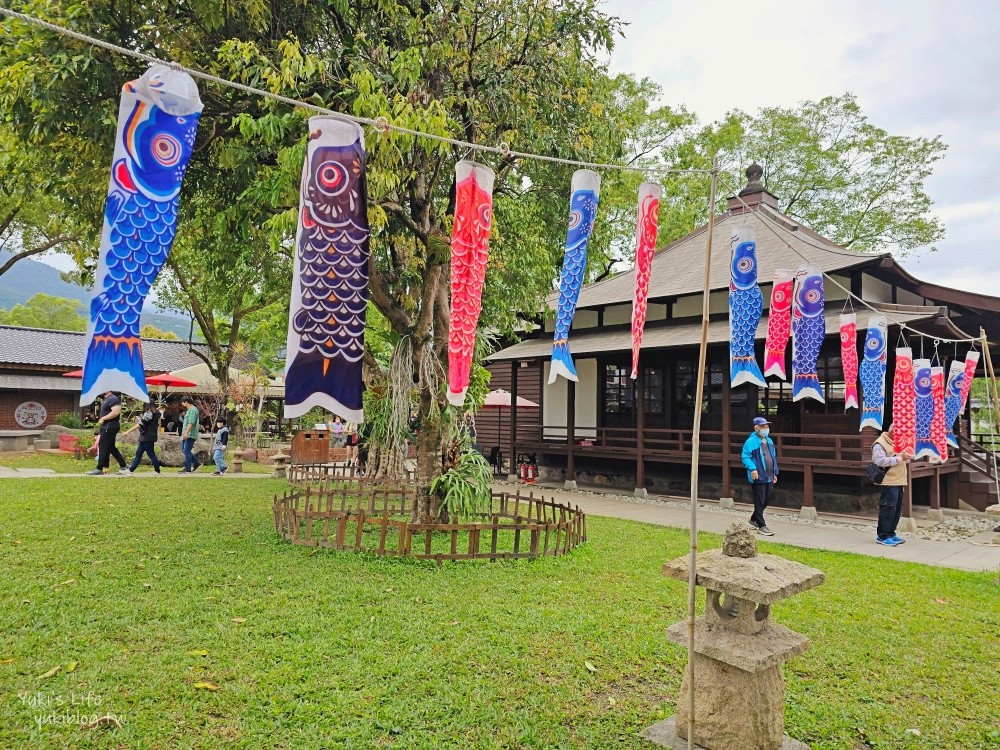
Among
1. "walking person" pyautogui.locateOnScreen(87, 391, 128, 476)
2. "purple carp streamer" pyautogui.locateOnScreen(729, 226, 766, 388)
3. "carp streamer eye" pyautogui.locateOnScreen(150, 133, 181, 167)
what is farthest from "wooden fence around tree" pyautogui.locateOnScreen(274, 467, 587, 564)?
"walking person" pyautogui.locateOnScreen(87, 391, 128, 476)

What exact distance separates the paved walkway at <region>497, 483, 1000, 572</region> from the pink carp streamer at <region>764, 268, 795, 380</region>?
287 centimetres

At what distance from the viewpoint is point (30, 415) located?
25.1m

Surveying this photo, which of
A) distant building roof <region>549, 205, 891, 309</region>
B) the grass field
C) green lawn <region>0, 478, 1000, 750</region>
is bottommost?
the grass field

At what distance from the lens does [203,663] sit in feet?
13.3

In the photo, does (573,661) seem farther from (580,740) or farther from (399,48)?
(399,48)

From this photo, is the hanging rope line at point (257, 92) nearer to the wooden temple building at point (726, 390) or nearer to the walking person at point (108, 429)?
the wooden temple building at point (726, 390)

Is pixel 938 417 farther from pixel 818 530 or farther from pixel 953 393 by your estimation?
pixel 818 530

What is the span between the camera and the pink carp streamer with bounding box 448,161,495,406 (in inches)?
227

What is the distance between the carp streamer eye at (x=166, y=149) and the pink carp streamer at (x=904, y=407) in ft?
36.4

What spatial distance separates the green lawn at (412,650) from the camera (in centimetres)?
346

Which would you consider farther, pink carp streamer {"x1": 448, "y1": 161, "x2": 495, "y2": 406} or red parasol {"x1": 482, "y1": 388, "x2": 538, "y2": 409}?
red parasol {"x1": 482, "y1": 388, "x2": 538, "y2": 409}

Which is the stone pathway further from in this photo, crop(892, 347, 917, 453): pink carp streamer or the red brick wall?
crop(892, 347, 917, 453): pink carp streamer

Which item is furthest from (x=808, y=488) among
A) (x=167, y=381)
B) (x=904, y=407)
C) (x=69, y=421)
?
(x=69, y=421)

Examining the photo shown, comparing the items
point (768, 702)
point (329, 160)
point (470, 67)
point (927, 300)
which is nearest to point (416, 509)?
point (329, 160)
